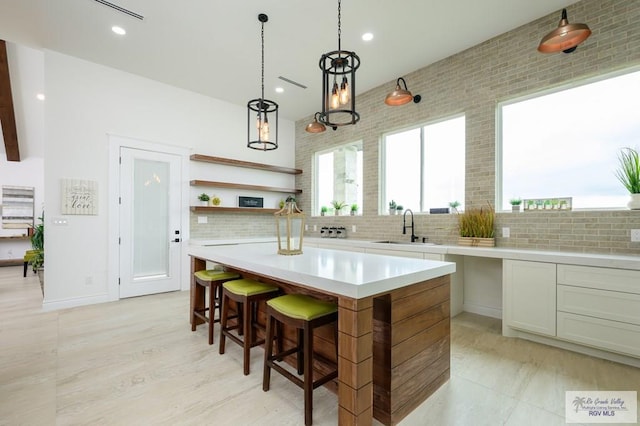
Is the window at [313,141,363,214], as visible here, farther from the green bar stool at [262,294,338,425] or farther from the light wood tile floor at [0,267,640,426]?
the green bar stool at [262,294,338,425]

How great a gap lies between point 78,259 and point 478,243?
17.3 ft

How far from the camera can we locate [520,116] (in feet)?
11.3

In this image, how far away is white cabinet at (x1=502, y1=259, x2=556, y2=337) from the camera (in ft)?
8.75

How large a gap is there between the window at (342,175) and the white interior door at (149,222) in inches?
109

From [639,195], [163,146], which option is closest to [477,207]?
[639,195]

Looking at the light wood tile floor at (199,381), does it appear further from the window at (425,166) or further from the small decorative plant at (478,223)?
the window at (425,166)

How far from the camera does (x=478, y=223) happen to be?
3.50 meters

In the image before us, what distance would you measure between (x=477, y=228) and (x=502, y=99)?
5.21 ft

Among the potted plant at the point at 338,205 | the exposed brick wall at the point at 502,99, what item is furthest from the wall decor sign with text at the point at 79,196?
the exposed brick wall at the point at 502,99

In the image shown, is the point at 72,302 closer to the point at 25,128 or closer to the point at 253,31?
the point at 253,31

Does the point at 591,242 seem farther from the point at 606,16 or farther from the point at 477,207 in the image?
the point at 606,16

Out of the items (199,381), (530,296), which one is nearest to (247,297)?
(199,381)

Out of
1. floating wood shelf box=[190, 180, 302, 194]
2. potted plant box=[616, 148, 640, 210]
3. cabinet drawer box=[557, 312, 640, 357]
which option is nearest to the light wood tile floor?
cabinet drawer box=[557, 312, 640, 357]

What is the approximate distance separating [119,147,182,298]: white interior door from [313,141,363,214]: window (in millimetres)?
2771
